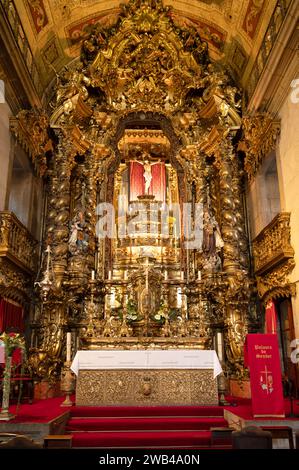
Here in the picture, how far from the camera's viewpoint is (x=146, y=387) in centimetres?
677

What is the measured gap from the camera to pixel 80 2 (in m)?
11.7

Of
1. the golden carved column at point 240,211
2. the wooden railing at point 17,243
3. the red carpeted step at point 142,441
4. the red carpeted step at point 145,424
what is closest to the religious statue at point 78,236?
the wooden railing at point 17,243

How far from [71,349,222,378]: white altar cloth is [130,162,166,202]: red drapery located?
19.5ft

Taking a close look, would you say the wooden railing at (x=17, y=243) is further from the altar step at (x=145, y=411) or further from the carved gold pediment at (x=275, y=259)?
the carved gold pediment at (x=275, y=259)

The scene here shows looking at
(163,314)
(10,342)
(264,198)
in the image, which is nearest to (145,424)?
(10,342)

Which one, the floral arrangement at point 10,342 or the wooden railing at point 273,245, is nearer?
the floral arrangement at point 10,342

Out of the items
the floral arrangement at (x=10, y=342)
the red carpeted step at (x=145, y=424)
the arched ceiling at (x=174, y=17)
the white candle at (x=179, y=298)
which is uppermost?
the arched ceiling at (x=174, y=17)

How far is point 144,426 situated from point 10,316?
4.47m

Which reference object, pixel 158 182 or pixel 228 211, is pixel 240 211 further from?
pixel 158 182

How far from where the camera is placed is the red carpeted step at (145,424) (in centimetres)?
600

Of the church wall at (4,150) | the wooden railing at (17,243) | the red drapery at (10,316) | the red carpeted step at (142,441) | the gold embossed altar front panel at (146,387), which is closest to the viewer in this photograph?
the red carpeted step at (142,441)

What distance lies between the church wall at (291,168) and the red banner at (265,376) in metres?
2.61

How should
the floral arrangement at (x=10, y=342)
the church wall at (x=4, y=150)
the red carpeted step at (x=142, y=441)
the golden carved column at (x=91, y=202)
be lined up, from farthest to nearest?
the golden carved column at (x=91, y=202) < the church wall at (x=4, y=150) < the floral arrangement at (x=10, y=342) < the red carpeted step at (x=142, y=441)

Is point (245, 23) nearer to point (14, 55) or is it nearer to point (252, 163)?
point (252, 163)
